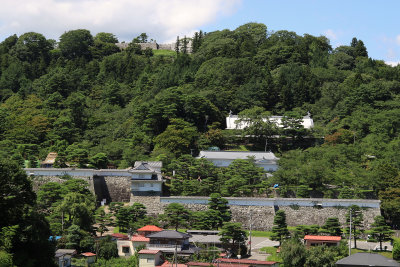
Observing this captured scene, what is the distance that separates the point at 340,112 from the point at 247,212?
1795cm

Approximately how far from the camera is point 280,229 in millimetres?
35469

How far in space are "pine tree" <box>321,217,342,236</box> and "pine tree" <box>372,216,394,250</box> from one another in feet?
6.19

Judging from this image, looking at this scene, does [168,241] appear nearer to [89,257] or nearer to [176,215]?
[176,215]

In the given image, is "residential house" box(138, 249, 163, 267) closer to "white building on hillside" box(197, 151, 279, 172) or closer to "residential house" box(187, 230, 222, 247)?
"residential house" box(187, 230, 222, 247)

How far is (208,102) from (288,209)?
53.8ft

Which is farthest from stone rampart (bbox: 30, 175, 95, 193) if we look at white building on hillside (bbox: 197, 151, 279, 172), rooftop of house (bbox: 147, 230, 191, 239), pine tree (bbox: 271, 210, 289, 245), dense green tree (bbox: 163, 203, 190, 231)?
pine tree (bbox: 271, 210, 289, 245)

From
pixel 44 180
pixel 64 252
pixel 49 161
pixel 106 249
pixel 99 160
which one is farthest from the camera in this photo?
pixel 49 161

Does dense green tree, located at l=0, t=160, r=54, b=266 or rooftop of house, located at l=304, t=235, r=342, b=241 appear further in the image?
rooftop of house, located at l=304, t=235, r=342, b=241

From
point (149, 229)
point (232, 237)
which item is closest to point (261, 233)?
point (232, 237)

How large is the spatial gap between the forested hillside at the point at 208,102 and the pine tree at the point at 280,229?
4.85 m

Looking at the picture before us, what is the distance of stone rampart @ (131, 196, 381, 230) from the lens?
39.2 meters

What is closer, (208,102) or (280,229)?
(280,229)

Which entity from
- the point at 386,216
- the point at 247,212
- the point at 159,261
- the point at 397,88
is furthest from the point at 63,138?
the point at 397,88

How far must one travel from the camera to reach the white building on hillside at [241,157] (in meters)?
45.8
